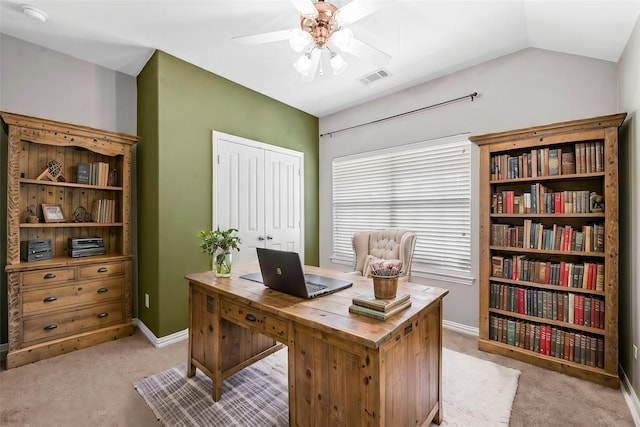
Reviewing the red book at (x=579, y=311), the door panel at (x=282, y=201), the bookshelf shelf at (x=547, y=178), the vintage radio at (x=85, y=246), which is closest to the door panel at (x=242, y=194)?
the door panel at (x=282, y=201)

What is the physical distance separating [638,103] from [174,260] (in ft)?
12.6

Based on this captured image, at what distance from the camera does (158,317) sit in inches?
110

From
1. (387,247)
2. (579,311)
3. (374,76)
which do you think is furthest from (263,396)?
(374,76)

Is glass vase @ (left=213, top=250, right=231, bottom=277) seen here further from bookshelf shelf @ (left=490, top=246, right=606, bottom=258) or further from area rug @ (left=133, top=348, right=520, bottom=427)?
bookshelf shelf @ (left=490, top=246, right=606, bottom=258)

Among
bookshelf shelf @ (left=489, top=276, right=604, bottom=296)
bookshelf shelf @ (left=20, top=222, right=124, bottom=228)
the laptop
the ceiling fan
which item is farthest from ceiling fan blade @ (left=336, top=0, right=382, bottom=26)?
bookshelf shelf @ (left=20, top=222, right=124, bottom=228)

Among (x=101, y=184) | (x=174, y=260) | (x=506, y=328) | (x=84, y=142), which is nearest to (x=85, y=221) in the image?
(x=101, y=184)

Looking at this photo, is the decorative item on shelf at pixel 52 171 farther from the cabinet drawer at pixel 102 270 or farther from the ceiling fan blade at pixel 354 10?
the ceiling fan blade at pixel 354 10

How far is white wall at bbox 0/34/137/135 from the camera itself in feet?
8.53

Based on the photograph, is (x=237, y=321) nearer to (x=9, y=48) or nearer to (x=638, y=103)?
(x=638, y=103)

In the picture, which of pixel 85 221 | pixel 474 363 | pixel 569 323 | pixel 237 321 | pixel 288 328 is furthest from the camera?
pixel 85 221

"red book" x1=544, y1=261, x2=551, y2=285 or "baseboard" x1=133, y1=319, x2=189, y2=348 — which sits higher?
"red book" x1=544, y1=261, x2=551, y2=285

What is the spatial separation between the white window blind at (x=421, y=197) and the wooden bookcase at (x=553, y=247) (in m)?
0.43

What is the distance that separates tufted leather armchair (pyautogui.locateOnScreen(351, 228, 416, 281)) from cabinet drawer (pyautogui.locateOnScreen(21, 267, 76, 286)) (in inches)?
104

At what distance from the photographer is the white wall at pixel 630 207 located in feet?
6.15
